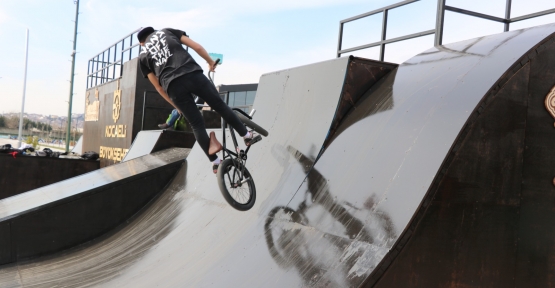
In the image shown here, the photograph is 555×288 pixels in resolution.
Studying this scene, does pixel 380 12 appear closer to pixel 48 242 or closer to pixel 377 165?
pixel 377 165

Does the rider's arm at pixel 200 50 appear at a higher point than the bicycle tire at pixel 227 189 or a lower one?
higher

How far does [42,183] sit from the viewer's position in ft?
49.6

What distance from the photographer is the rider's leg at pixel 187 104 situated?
197 inches

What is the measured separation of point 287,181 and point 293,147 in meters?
0.48

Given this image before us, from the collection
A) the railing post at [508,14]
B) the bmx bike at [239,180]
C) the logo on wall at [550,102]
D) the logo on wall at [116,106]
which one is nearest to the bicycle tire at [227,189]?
the bmx bike at [239,180]

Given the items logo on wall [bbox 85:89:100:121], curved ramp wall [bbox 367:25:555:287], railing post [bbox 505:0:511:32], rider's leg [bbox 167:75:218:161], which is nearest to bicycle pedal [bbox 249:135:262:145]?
rider's leg [bbox 167:75:218:161]

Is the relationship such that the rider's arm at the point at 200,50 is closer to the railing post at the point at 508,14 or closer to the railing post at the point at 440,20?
the railing post at the point at 440,20

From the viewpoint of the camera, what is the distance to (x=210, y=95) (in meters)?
5.09

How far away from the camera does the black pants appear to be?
16.4ft

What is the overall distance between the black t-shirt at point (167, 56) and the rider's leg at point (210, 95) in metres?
0.09

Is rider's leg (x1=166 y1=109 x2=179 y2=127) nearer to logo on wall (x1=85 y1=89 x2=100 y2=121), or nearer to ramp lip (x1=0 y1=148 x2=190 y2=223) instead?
ramp lip (x1=0 y1=148 x2=190 y2=223)

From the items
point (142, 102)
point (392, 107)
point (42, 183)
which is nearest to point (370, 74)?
point (392, 107)

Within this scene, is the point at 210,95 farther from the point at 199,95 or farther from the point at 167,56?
the point at 167,56

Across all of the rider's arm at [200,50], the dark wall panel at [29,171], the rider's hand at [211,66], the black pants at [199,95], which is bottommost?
the dark wall panel at [29,171]
